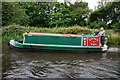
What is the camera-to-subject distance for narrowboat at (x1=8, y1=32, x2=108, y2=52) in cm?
929

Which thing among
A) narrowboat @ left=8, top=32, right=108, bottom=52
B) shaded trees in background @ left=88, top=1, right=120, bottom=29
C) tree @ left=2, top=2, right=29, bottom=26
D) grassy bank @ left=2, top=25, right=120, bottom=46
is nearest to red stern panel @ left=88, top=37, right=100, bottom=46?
narrowboat @ left=8, top=32, right=108, bottom=52

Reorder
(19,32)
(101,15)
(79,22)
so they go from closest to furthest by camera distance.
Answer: (19,32)
(101,15)
(79,22)

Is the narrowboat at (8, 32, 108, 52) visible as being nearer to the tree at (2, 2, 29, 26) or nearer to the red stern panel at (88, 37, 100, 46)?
the red stern panel at (88, 37, 100, 46)

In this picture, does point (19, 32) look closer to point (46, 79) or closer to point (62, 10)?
point (46, 79)

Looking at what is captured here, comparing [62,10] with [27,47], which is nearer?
[27,47]

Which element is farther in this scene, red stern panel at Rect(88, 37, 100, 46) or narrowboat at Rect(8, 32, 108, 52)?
red stern panel at Rect(88, 37, 100, 46)

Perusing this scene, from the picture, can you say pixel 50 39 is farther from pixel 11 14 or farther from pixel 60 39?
pixel 11 14

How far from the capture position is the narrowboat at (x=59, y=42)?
929 centimetres

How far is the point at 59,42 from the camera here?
31.1ft

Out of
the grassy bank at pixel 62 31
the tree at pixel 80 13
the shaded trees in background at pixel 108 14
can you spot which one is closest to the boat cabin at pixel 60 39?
the grassy bank at pixel 62 31

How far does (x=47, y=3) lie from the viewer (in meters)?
31.4

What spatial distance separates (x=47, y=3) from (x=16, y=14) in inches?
392

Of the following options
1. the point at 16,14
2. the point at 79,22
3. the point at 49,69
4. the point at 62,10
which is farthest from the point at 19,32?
the point at 79,22

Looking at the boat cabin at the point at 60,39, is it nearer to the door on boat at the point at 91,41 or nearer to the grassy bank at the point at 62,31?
the door on boat at the point at 91,41
